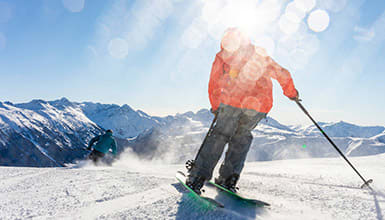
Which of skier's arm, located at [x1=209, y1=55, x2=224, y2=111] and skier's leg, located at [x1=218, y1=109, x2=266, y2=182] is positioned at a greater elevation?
skier's arm, located at [x1=209, y1=55, x2=224, y2=111]

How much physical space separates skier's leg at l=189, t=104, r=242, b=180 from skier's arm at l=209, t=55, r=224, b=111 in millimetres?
315

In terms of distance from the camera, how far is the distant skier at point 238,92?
120 inches

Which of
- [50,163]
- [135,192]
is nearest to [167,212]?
[135,192]

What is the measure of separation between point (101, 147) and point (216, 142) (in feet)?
31.4

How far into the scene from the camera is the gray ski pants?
9.45 feet

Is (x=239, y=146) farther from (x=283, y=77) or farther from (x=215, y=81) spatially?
(x=283, y=77)

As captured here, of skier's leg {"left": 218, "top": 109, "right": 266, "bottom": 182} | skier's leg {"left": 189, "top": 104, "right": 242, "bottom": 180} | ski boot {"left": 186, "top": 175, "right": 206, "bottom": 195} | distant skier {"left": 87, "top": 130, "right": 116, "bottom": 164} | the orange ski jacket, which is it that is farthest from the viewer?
distant skier {"left": 87, "top": 130, "right": 116, "bottom": 164}

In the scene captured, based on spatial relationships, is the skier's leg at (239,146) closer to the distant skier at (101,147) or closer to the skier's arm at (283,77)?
the skier's arm at (283,77)

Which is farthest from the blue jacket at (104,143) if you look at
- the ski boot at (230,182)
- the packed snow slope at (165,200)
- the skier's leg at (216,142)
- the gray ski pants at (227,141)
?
the skier's leg at (216,142)

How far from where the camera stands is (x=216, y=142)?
292 centimetres

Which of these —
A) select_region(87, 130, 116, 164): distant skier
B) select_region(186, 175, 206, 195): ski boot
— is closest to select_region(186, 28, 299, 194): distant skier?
select_region(186, 175, 206, 195): ski boot

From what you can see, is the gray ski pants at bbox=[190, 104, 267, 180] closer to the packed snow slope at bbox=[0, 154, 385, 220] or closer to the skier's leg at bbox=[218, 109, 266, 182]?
the skier's leg at bbox=[218, 109, 266, 182]

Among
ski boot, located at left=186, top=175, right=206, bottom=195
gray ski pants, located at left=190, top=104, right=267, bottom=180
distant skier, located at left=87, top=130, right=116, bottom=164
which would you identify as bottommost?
distant skier, located at left=87, top=130, right=116, bottom=164

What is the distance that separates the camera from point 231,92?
311 centimetres
